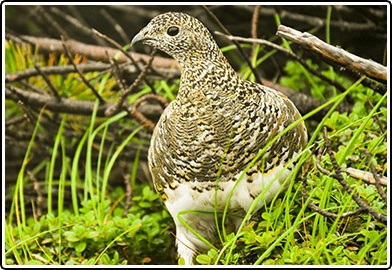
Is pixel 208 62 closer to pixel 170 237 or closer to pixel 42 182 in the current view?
pixel 170 237

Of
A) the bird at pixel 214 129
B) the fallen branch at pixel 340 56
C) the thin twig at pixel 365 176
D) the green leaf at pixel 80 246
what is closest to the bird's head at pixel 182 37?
the bird at pixel 214 129

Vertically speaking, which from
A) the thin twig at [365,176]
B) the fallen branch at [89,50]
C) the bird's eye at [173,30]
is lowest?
the thin twig at [365,176]

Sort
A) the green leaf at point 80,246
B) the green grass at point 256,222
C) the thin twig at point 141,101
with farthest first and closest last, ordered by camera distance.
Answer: the thin twig at point 141,101
the green leaf at point 80,246
the green grass at point 256,222

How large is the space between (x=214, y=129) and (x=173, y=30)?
0.24m

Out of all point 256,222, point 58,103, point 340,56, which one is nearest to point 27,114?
point 58,103

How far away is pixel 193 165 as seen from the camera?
31.2 inches

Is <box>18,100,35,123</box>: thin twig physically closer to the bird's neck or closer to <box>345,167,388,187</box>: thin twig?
the bird's neck

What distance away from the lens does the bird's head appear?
0.77 m

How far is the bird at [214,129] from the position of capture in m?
0.77

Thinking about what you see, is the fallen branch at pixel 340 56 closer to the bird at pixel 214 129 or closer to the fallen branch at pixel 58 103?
the bird at pixel 214 129

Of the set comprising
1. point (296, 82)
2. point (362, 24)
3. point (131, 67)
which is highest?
point (362, 24)

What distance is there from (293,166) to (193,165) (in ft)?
0.78

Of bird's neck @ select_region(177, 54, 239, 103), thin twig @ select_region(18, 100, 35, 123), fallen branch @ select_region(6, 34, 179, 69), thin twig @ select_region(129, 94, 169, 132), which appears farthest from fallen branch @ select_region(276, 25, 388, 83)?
thin twig @ select_region(18, 100, 35, 123)

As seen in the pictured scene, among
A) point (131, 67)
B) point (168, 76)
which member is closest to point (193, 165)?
point (168, 76)
